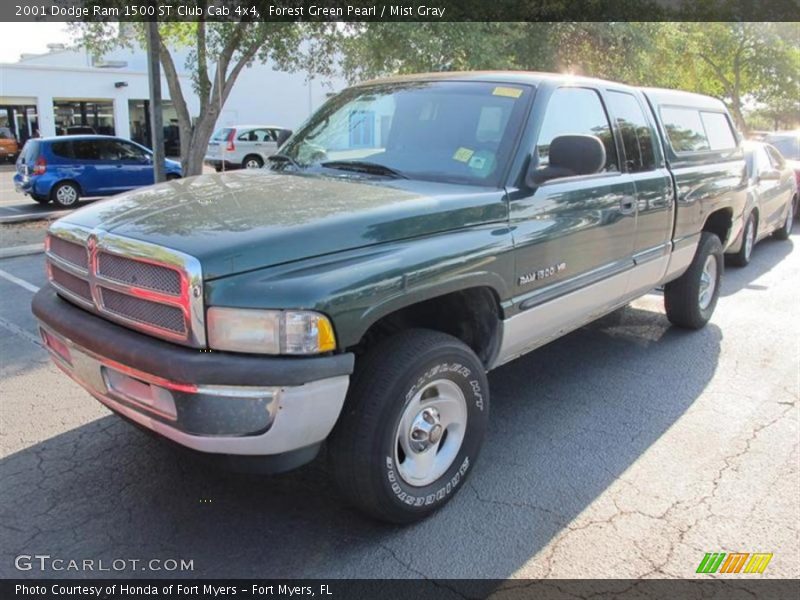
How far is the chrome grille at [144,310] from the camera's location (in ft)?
8.25

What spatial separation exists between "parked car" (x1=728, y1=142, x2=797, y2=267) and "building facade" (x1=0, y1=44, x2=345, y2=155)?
20.3 metres

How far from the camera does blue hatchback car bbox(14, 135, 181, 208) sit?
47.0 ft

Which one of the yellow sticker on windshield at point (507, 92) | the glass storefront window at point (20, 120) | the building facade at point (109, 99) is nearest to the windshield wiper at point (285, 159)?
the yellow sticker on windshield at point (507, 92)

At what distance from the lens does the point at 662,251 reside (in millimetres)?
4867

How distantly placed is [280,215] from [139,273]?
60 centimetres

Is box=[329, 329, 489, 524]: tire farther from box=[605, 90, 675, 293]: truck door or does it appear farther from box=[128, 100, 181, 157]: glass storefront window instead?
box=[128, 100, 181, 157]: glass storefront window

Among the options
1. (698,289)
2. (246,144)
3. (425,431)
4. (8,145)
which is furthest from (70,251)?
(8,145)

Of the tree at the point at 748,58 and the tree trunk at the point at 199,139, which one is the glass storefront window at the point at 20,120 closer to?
the tree trunk at the point at 199,139

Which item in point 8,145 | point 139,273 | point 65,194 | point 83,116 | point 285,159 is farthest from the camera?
point 83,116

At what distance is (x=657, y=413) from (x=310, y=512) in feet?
7.77

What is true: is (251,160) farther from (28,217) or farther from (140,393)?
(140,393)

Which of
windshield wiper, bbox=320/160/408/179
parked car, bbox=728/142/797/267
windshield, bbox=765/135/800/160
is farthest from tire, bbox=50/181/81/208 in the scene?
windshield, bbox=765/135/800/160

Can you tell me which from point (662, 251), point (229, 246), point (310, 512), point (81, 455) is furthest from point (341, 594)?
point (662, 251)

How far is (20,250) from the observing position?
29.6 feet
